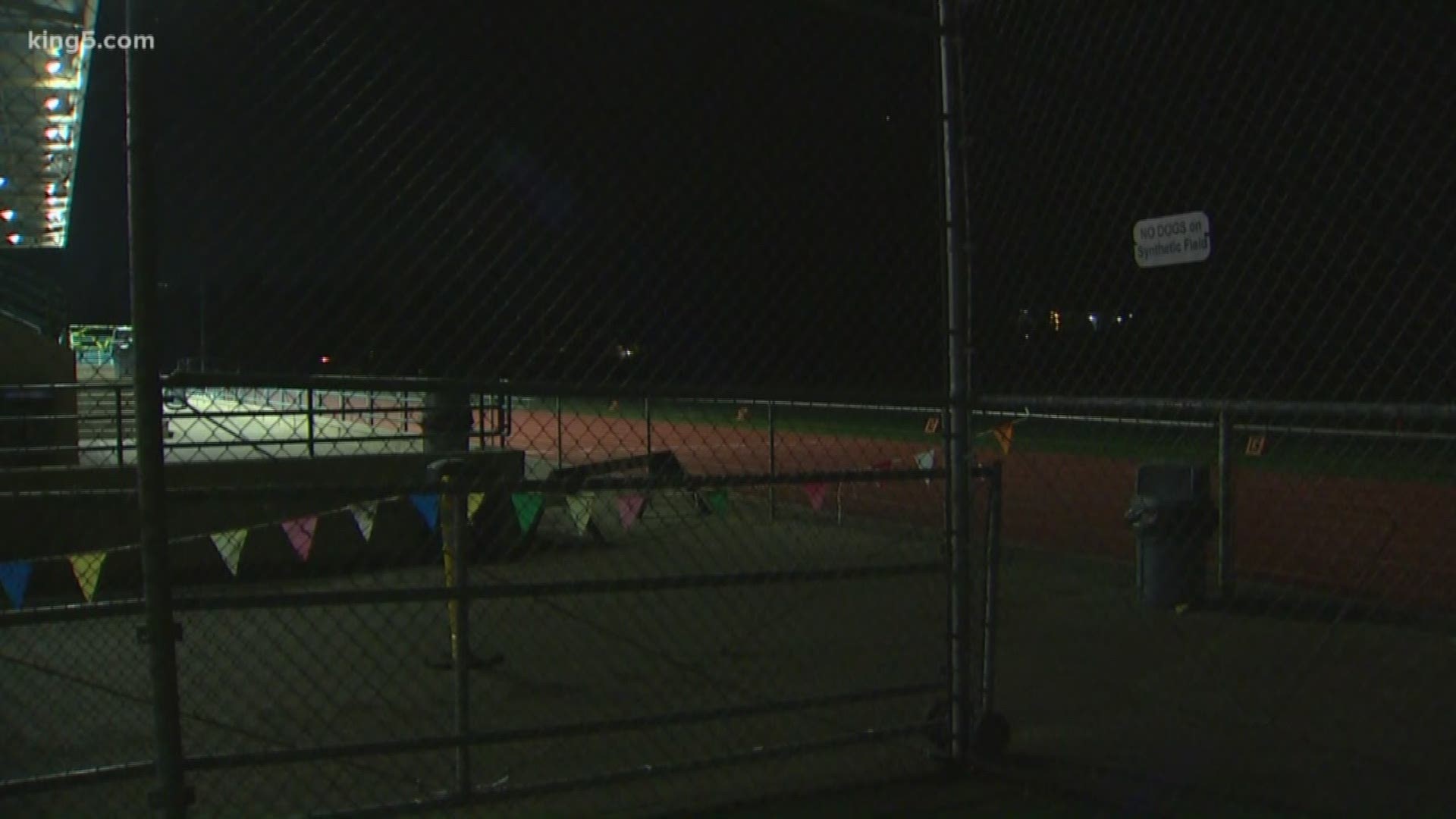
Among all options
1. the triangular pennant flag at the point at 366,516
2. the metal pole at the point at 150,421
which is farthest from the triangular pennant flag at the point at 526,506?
the metal pole at the point at 150,421

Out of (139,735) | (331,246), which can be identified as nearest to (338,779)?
(139,735)

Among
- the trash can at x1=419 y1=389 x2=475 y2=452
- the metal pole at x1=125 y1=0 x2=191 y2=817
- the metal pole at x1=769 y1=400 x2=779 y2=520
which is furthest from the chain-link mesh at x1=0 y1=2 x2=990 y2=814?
the metal pole at x1=769 y1=400 x2=779 y2=520

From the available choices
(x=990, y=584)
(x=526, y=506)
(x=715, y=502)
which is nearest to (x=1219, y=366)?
(x=715, y=502)

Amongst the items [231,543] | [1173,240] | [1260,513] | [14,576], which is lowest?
[1260,513]

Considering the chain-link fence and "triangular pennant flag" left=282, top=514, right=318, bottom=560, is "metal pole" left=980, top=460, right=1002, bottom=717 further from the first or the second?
"triangular pennant flag" left=282, top=514, right=318, bottom=560

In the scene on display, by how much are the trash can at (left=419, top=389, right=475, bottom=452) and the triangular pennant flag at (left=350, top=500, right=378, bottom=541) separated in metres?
0.74

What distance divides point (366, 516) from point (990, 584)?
243 inches

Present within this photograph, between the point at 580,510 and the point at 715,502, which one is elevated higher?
the point at 580,510

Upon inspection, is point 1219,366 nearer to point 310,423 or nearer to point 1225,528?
point 1225,528

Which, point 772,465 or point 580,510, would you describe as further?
point 772,465

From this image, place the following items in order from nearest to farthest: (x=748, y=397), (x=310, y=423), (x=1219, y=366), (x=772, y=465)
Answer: (x=748, y=397), (x=310, y=423), (x=1219, y=366), (x=772, y=465)

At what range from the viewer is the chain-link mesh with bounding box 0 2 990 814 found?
4.04 meters

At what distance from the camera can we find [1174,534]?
846 cm

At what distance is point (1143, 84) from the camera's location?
20.0ft
